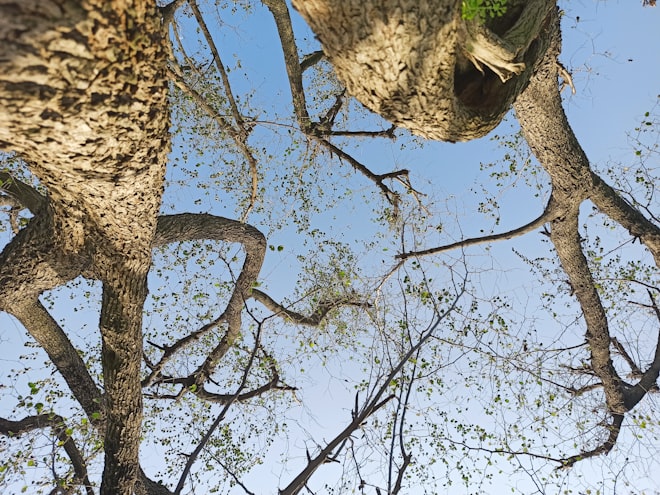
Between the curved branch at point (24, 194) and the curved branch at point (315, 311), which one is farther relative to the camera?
the curved branch at point (315, 311)

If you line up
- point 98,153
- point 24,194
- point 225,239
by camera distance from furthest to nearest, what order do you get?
point 225,239, point 24,194, point 98,153

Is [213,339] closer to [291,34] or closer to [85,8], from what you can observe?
[291,34]

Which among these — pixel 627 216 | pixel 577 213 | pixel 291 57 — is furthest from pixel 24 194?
pixel 627 216

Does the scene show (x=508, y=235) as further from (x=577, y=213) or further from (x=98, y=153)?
(x=98, y=153)

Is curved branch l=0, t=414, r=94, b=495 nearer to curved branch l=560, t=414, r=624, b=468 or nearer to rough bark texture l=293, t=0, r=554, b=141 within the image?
rough bark texture l=293, t=0, r=554, b=141

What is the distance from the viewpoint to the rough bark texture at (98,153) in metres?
1.62

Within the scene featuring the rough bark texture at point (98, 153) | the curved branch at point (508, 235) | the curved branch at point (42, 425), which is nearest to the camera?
the rough bark texture at point (98, 153)

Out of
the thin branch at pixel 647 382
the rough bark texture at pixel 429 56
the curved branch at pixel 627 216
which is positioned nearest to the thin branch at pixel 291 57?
the rough bark texture at pixel 429 56

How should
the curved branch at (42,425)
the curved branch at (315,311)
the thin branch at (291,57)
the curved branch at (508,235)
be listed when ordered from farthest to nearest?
1. the curved branch at (508,235)
2. the curved branch at (315,311)
3. the curved branch at (42,425)
4. the thin branch at (291,57)

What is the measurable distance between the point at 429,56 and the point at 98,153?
58.3 inches

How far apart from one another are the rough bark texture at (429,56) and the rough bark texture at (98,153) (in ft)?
2.50

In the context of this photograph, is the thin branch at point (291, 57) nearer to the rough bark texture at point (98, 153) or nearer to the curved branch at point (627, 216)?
the rough bark texture at point (98, 153)

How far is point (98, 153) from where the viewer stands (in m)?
2.05

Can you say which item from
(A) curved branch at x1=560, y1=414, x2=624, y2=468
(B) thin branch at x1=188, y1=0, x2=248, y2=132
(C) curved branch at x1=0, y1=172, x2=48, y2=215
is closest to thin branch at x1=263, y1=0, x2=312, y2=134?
(B) thin branch at x1=188, y1=0, x2=248, y2=132
